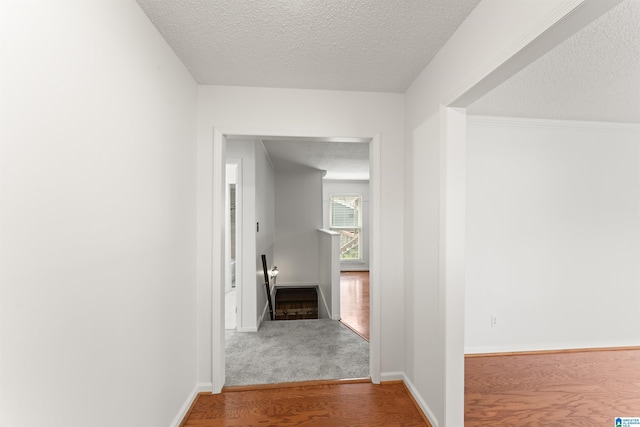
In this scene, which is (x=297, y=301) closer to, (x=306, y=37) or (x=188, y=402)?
(x=188, y=402)

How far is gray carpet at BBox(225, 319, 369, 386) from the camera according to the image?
2.43 meters

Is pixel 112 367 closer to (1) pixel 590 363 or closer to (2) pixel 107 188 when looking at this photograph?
(2) pixel 107 188

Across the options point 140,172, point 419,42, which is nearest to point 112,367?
point 140,172

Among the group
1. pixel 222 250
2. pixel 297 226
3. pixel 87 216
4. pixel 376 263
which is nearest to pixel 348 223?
pixel 297 226

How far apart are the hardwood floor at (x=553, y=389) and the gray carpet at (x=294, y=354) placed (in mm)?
934

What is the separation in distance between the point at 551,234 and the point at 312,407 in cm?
291

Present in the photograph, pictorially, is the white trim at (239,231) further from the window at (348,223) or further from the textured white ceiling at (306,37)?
the window at (348,223)

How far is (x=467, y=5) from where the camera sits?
142 centimetres

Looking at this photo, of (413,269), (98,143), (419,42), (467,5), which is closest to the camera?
(98,143)

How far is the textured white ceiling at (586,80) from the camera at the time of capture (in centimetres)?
162

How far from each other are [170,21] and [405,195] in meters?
1.93

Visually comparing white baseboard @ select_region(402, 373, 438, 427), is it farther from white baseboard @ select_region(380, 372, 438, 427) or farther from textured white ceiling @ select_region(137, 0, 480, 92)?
textured white ceiling @ select_region(137, 0, 480, 92)

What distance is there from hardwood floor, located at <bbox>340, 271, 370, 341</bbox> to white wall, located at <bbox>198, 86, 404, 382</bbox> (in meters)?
1.09

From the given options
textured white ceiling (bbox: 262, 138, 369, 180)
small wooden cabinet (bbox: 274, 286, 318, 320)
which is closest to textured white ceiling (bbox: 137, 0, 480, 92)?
textured white ceiling (bbox: 262, 138, 369, 180)
